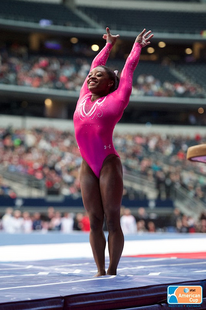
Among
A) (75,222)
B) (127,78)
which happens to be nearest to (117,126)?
(75,222)

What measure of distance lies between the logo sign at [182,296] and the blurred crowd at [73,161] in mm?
15605

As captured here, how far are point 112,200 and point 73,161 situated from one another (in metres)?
18.0

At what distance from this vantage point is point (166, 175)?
863 inches

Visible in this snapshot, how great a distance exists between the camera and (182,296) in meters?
3.09

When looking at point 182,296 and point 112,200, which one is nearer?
point 182,296

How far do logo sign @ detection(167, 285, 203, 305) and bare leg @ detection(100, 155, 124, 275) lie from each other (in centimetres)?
97

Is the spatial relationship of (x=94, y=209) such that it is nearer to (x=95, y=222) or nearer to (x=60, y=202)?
(x=95, y=222)

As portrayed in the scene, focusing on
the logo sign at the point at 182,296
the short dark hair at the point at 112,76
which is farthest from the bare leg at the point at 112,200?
the logo sign at the point at 182,296

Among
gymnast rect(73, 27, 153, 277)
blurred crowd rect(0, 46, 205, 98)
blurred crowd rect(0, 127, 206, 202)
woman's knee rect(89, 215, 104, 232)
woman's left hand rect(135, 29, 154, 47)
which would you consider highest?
blurred crowd rect(0, 46, 205, 98)

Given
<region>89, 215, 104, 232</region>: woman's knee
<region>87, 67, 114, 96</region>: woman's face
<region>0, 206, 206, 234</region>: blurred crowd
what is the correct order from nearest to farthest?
<region>89, 215, 104, 232</region>: woman's knee, <region>87, 67, 114, 96</region>: woman's face, <region>0, 206, 206, 234</region>: blurred crowd

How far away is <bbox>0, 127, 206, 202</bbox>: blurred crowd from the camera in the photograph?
782 inches

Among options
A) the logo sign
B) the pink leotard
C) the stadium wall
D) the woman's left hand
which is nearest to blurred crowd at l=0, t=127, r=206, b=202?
the stadium wall

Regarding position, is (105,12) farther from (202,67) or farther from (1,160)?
(1,160)

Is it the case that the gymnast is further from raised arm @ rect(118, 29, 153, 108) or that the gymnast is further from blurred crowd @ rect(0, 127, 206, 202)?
blurred crowd @ rect(0, 127, 206, 202)
